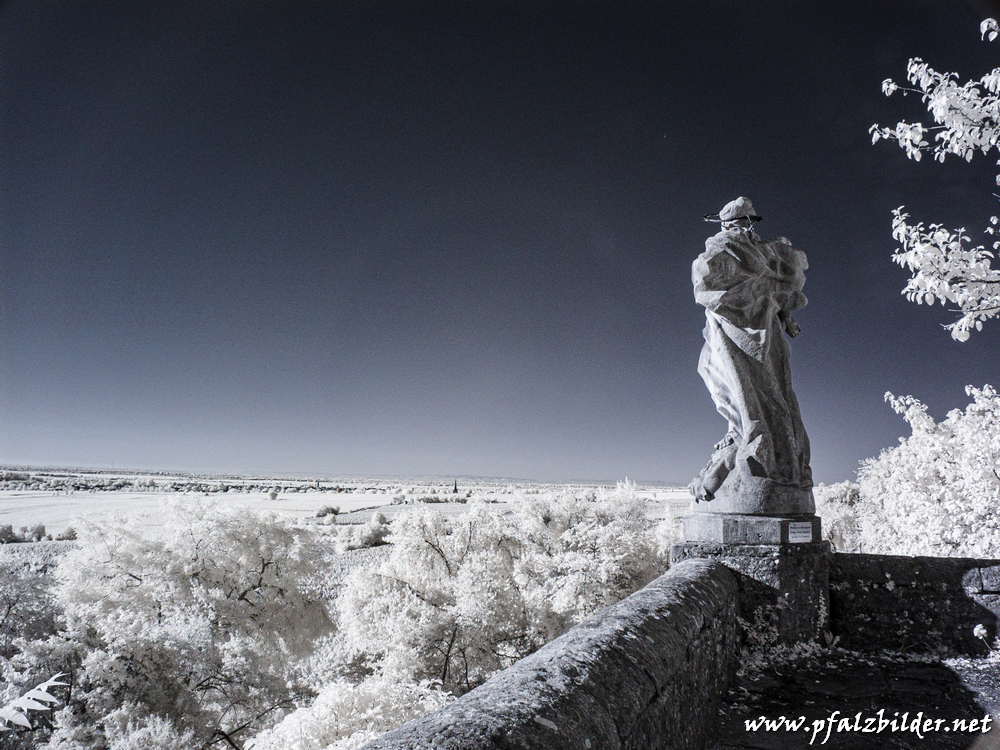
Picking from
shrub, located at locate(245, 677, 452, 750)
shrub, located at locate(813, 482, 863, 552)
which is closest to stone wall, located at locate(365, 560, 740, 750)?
shrub, located at locate(245, 677, 452, 750)

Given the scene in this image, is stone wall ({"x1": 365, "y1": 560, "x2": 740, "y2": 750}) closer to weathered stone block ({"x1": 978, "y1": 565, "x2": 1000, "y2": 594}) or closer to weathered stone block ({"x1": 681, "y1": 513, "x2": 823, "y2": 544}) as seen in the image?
weathered stone block ({"x1": 681, "y1": 513, "x2": 823, "y2": 544})

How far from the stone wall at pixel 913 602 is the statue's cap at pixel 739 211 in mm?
2673

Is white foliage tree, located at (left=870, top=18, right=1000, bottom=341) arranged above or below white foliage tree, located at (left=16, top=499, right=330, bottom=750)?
above

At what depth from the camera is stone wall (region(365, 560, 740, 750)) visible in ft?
4.64

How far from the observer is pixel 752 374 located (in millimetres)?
4414

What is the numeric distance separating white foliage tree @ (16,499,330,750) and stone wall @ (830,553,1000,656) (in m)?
16.6

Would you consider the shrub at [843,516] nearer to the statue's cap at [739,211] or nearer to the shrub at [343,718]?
the shrub at [343,718]


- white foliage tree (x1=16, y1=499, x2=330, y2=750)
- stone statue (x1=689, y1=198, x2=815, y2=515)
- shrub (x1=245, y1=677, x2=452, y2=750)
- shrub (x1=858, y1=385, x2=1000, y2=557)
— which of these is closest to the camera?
stone statue (x1=689, y1=198, x2=815, y2=515)

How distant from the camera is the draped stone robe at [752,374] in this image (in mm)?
4188

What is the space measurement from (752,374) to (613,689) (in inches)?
122

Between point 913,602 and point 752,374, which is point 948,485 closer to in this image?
point 913,602

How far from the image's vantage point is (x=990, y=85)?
5.32 m

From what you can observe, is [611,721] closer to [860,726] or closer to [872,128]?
[860,726]

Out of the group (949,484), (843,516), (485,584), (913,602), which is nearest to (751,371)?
(913,602)
